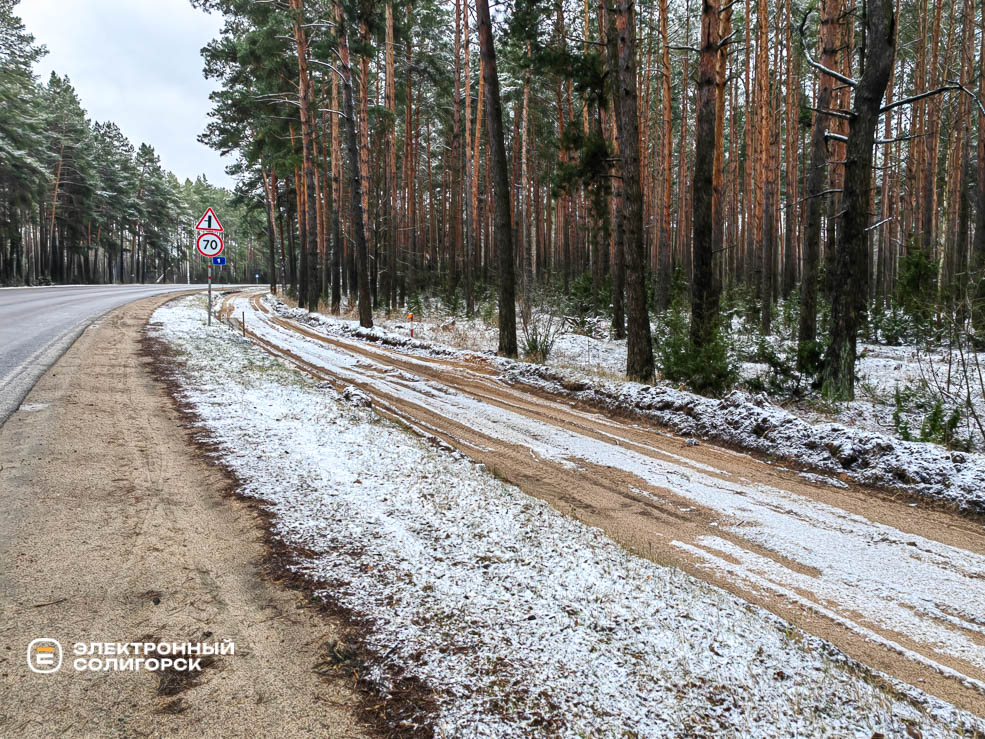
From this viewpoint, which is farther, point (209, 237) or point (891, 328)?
point (209, 237)

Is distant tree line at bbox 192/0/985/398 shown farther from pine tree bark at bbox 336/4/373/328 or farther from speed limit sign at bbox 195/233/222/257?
speed limit sign at bbox 195/233/222/257

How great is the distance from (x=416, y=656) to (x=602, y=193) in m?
12.9

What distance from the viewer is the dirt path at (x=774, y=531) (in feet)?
8.13

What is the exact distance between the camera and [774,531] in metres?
3.56

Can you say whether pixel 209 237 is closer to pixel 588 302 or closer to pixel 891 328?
pixel 588 302

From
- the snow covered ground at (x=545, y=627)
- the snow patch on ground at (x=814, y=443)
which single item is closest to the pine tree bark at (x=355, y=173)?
the snow patch on ground at (x=814, y=443)

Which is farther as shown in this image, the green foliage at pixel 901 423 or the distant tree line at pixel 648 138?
the distant tree line at pixel 648 138

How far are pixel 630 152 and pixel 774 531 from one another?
25.1ft

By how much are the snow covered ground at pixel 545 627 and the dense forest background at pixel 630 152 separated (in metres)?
4.36

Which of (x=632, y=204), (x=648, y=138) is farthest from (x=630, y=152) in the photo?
(x=648, y=138)

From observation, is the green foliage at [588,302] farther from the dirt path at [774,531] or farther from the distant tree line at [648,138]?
Answer: the dirt path at [774,531]

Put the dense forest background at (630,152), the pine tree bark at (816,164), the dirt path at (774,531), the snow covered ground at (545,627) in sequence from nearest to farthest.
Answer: the snow covered ground at (545,627) → the dirt path at (774,531) → the dense forest background at (630,152) → the pine tree bark at (816,164)

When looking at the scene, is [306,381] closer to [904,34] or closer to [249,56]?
[249,56]

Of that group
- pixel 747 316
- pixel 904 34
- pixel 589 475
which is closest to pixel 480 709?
pixel 589 475
